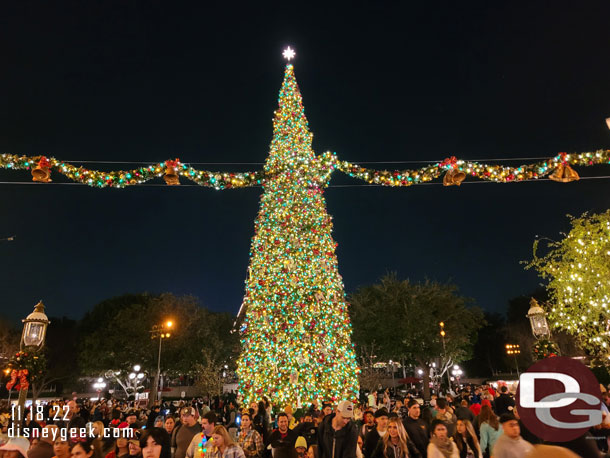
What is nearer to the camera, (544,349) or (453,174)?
(453,174)

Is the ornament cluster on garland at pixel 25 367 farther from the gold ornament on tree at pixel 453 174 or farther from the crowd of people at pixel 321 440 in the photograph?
the gold ornament on tree at pixel 453 174

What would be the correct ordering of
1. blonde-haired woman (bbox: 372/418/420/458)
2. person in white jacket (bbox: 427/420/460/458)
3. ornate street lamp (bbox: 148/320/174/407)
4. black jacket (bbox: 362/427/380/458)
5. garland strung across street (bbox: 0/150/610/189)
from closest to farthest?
person in white jacket (bbox: 427/420/460/458), blonde-haired woman (bbox: 372/418/420/458), black jacket (bbox: 362/427/380/458), garland strung across street (bbox: 0/150/610/189), ornate street lamp (bbox: 148/320/174/407)

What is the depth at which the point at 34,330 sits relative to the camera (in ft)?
29.7

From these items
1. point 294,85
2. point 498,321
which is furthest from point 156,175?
point 498,321

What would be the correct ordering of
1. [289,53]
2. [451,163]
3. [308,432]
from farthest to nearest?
[289,53] < [451,163] < [308,432]

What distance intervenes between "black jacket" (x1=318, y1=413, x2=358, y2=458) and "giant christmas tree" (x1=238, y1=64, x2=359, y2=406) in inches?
317

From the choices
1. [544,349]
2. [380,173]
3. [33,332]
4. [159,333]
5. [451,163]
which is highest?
[380,173]

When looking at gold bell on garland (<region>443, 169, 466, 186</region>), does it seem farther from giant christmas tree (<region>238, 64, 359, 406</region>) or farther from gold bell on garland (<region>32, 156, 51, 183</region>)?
gold bell on garland (<region>32, 156, 51, 183</region>)

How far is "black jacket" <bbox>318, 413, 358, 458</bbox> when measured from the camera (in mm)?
5969

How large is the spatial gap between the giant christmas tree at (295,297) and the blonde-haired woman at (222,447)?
9.11 m

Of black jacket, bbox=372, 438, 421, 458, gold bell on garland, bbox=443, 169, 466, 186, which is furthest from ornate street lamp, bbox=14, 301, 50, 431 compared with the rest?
gold bell on garland, bbox=443, 169, 466, 186

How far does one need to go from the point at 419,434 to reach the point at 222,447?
3.58 meters

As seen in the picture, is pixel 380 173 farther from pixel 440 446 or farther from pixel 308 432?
pixel 440 446

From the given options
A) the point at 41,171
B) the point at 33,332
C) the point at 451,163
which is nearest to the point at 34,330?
the point at 33,332
